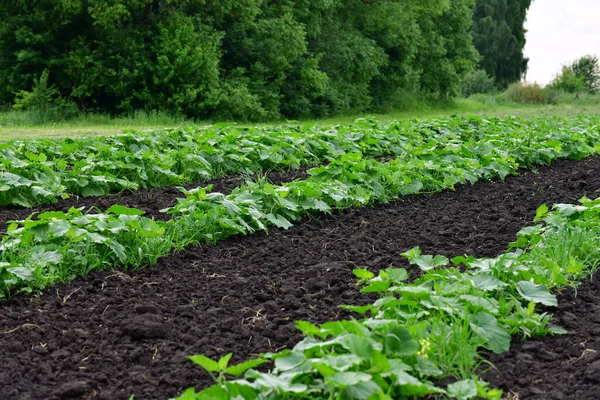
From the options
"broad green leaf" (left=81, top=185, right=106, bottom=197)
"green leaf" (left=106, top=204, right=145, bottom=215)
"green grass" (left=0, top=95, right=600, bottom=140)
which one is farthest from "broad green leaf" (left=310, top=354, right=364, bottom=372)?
"green grass" (left=0, top=95, right=600, bottom=140)

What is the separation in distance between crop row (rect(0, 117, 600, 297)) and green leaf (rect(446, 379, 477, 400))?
105 inches

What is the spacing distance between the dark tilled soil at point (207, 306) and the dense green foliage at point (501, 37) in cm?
4440

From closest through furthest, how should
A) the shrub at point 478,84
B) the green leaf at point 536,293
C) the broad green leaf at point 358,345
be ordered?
the broad green leaf at point 358,345 → the green leaf at point 536,293 → the shrub at point 478,84

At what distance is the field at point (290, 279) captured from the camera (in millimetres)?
2943

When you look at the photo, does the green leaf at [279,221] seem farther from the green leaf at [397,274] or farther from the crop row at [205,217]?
the green leaf at [397,274]

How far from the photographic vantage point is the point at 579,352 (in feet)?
10.9

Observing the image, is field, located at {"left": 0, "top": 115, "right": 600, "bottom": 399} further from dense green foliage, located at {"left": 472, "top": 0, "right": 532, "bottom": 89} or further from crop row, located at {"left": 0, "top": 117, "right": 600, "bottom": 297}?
A: dense green foliage, located at {"left": 472, "top": 0, "right": 532, "bottom": 89}

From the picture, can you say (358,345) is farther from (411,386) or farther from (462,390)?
(462,390)

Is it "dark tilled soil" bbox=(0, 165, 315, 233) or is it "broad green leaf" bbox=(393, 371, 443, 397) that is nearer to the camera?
"broad green leaf" bbox=(393, 371, 443, 397)

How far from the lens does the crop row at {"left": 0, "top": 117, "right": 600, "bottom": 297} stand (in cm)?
458

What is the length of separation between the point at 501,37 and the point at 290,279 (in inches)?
1852

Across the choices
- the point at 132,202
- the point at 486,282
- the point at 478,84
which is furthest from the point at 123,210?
the point at 478,84

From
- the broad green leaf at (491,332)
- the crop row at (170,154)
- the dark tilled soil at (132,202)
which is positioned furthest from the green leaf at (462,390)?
the crop row at (170,154)

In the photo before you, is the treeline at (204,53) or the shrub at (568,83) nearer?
the treeline at (204,53)
